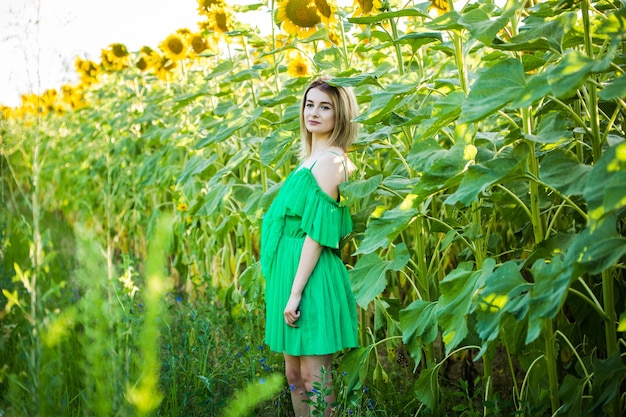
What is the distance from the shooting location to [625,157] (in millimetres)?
1026

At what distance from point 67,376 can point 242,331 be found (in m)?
0.70

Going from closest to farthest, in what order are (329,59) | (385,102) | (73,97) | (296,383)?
(385,102) < (296,383) < (329,59) < (73,97)

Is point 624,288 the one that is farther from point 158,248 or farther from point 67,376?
point 67,376

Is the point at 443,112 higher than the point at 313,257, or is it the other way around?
the point at 443,112

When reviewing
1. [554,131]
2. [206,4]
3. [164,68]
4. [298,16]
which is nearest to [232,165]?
[298,16]

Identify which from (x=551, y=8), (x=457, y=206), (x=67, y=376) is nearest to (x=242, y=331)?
(x=67, y=376)

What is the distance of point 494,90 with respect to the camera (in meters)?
1.24

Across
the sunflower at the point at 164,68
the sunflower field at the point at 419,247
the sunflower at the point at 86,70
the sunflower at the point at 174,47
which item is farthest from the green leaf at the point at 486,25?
the sunflower at the point at 86,70

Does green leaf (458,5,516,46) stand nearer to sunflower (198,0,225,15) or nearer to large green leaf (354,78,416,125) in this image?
large green leaf (354,78,416,125)

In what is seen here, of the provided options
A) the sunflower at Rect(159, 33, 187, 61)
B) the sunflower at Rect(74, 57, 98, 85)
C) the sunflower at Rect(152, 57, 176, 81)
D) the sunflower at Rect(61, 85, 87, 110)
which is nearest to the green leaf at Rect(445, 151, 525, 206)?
the sunflower at Rect(159, 33, 187, 61)

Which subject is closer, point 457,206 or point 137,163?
point 457,206

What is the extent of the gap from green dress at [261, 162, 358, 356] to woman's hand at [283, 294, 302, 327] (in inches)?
0.7

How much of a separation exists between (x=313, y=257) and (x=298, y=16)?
Result: 958 millimetres

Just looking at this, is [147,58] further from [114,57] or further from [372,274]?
[372,274]
